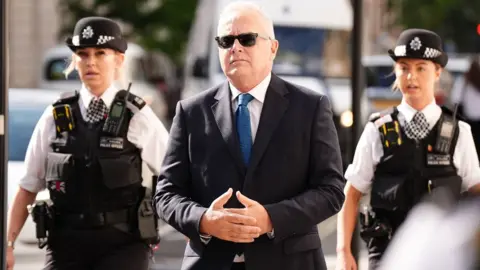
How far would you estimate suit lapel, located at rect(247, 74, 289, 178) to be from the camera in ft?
16.2

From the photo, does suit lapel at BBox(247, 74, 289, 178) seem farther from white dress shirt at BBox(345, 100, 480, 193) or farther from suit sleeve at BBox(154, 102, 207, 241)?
white dress shirt at BBox(345, 100, 480, 193)

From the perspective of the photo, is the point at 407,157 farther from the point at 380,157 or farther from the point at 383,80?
the point at 383,80

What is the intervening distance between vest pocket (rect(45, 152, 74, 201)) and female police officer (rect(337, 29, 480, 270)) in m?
1.34

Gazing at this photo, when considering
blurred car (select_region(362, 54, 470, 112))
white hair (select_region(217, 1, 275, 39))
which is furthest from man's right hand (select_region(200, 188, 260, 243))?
blurred car (select_region(362, 54, 470, 112))

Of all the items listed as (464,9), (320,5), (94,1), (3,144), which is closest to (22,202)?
(3,144)

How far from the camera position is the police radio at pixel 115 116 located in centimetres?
605

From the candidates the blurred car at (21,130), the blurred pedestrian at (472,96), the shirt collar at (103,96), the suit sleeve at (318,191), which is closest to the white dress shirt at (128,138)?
the shirt collar at (103,96)

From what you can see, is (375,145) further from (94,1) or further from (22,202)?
(94,1)

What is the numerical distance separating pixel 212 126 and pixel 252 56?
32 cm

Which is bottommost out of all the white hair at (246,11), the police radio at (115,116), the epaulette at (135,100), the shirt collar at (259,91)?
the police radio at (115,116)

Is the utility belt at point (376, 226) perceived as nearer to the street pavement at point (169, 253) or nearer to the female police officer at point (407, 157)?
the female police officer at point (407, 157)

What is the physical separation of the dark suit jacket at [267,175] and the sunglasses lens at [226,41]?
0.22 meters

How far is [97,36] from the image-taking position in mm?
6211

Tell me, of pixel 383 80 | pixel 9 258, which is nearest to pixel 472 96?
pixel 9 258
